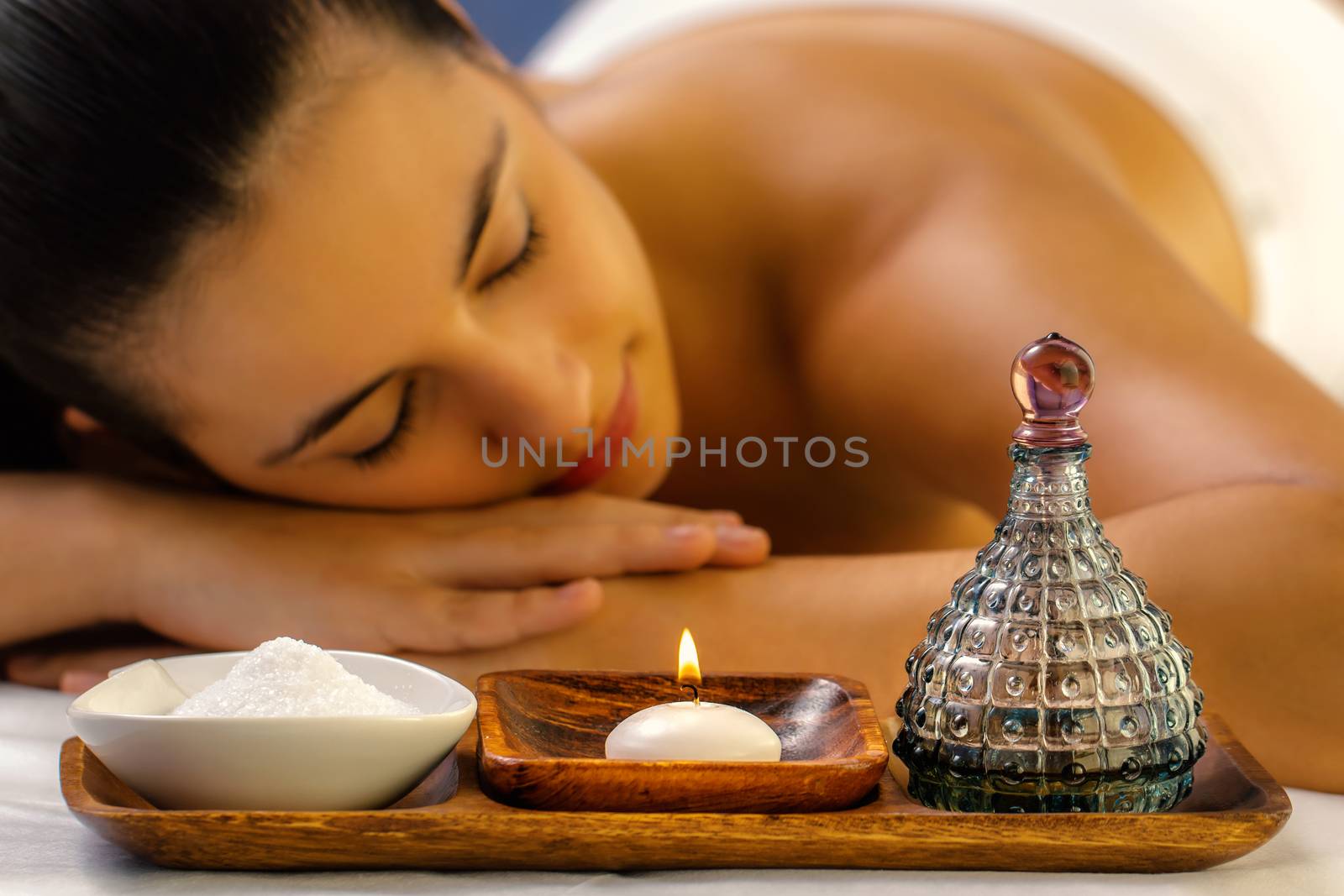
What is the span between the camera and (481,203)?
809 mm

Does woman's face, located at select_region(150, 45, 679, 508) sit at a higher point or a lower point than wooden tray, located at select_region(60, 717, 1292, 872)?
higher

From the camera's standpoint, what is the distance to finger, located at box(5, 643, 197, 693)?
841mm

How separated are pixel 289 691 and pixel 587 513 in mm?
355

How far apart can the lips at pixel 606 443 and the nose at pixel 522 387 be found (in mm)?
55

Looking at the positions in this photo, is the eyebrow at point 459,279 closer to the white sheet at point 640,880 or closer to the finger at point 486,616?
the finger at point 486,616

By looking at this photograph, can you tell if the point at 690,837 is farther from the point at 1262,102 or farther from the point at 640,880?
the point at 1262,102

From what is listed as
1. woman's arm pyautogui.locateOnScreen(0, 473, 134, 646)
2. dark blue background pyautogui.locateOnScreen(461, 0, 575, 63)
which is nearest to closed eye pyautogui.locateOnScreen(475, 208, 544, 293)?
woman's arm pyautogui.locateOnScreen(0, 473, 134, 646)

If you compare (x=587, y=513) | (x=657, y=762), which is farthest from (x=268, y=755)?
(x=587, y=513)

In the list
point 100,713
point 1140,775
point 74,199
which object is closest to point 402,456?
point 74,199

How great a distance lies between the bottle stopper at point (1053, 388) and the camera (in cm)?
50

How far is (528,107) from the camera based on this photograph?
96cm

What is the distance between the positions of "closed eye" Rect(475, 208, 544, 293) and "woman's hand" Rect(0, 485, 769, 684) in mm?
146

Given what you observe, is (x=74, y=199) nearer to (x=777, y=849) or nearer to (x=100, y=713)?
(x=100, y=713)

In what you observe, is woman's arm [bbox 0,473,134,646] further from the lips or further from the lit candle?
the lit candle
